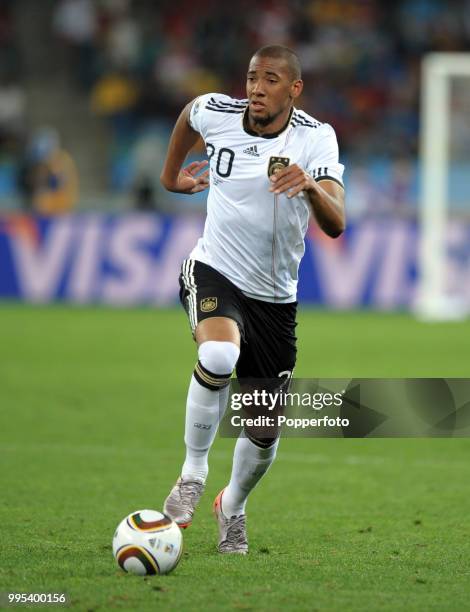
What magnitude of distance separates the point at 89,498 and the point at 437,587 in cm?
283

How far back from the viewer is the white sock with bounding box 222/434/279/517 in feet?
20.3

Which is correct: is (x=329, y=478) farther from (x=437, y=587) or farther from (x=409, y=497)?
(x=437, y=587)

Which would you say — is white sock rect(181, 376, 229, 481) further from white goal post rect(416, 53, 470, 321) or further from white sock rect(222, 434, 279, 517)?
white goal post rect(416, 53, 470, 321)

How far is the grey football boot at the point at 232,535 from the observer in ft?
20.0

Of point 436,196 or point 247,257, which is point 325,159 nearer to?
point 247,257

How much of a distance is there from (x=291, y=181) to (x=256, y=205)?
72cm

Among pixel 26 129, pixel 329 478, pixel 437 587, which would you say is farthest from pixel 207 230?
pixel 26 129

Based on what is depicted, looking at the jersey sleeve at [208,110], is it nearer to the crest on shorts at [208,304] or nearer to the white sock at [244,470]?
the crest on shorts at [208,304]

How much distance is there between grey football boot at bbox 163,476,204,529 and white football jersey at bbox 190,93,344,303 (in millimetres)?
936

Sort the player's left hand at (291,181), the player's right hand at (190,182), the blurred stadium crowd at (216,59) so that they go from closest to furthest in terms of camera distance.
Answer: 1. the player's left hand at (291,181)
2. the player's right hand at (190,182)
3. the blurred stadium crowd at (216,59)

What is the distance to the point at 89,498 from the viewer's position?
7.56m

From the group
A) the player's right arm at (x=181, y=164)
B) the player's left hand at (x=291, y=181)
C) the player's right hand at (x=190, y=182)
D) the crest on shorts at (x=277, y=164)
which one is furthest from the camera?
the player's right hand at (x=190, y=182)

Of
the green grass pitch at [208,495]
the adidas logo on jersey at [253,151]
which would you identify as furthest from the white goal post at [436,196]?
the adidas logo on jersey at [253,151]

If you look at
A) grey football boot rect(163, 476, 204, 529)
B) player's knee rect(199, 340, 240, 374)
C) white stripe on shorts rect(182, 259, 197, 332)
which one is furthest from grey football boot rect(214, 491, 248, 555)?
white stripe on shorts rect(182, 259, 197, 332)
